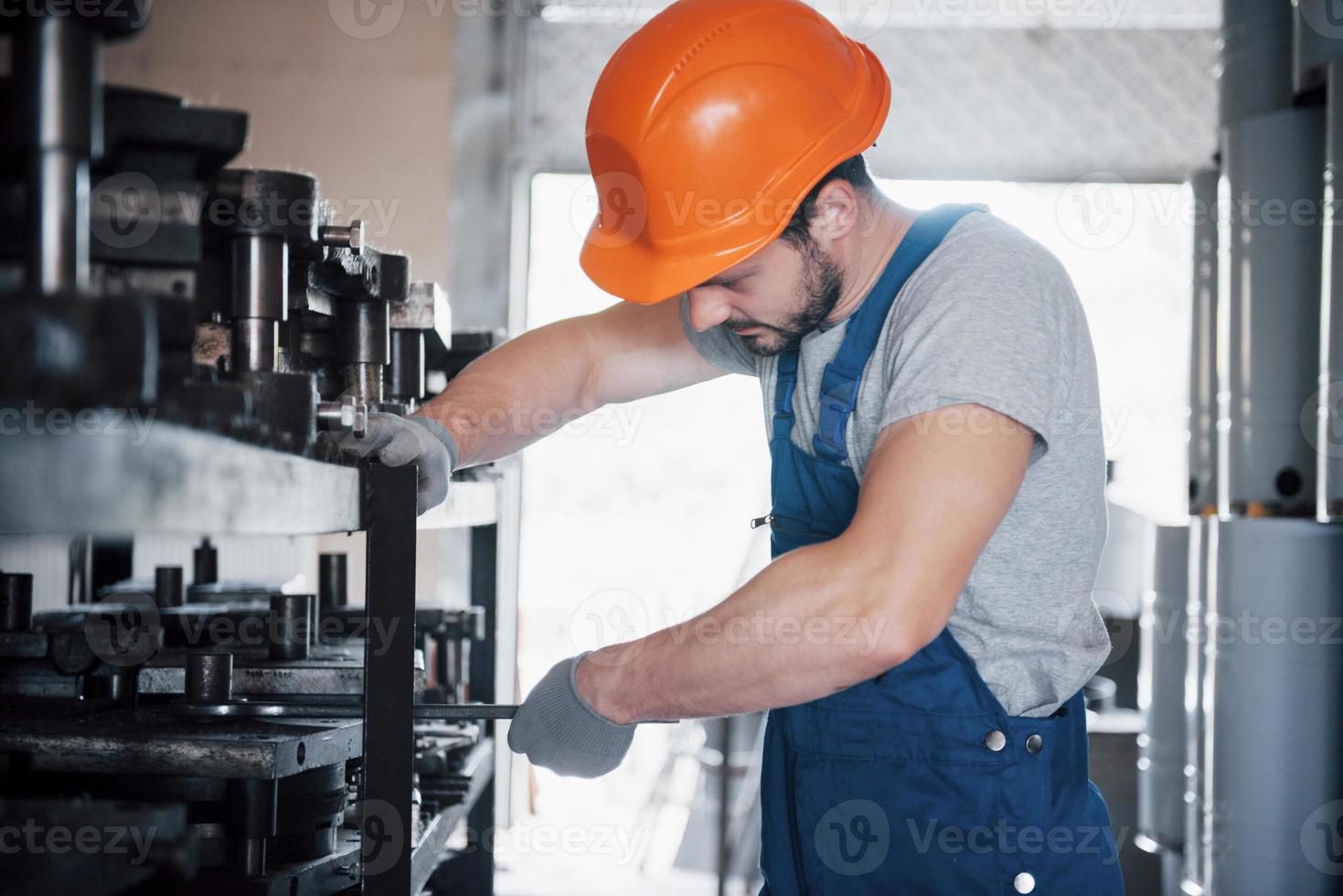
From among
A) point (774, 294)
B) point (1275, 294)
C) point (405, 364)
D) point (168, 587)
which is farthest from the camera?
point (1275, 294)

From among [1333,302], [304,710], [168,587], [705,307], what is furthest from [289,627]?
[1333,302]

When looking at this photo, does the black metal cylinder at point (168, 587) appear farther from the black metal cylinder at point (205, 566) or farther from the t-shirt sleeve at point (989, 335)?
the t-shirt sleeve at point (989, 335)

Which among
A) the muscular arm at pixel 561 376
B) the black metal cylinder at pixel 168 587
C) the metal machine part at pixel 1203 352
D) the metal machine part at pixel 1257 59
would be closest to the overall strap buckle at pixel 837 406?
the muscular arm at pixel 561 376

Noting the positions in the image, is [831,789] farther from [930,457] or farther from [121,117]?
[121,117]

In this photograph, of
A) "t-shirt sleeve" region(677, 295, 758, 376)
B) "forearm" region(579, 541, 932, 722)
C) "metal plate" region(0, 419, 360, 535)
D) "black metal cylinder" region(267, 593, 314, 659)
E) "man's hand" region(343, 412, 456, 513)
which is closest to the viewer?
"metal plate" region(0, 419, 360, 535)

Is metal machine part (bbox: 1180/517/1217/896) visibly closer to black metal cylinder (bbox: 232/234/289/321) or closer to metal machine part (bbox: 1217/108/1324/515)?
metal machine part (bbox: 1217/108/1324/515)

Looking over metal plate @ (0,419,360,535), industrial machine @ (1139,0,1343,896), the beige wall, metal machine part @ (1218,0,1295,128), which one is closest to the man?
metal plate @ (0,419,360,535)

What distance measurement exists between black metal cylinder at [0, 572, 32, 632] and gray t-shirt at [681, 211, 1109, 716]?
107cm

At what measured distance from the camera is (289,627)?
4.64ft

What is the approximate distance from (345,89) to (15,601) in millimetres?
3162

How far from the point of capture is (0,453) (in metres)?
0.49

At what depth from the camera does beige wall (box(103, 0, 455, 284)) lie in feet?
13.7

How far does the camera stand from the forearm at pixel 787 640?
1.06 m

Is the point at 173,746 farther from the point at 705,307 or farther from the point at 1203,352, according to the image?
the point at 1203,352
